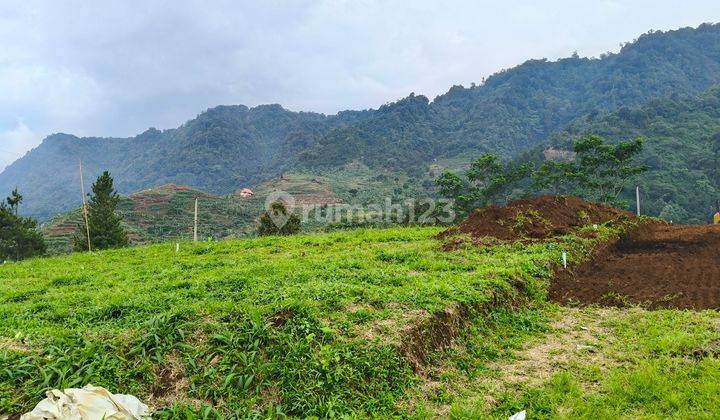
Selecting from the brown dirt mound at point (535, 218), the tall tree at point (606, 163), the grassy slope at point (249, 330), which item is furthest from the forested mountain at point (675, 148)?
the grassy slope at point (249, 330)

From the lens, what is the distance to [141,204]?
183ft

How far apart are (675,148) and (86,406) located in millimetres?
66316

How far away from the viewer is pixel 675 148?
5434cm

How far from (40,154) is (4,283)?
220 m

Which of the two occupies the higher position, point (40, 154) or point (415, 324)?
point (40, 154)

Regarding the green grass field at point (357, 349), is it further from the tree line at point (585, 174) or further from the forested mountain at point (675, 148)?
the forested mountain at point (675, 148)

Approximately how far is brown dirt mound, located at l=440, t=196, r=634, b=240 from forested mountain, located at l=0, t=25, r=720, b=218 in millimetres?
75288

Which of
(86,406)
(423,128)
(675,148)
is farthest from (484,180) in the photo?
(423,128)

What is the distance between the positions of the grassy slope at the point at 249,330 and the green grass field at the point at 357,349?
0.8 inches

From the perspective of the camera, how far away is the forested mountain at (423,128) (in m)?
106

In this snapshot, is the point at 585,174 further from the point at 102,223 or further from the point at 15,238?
the point at 15,238

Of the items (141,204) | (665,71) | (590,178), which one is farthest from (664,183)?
(665,71)

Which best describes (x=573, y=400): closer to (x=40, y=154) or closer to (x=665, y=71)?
(x=665, y=71)

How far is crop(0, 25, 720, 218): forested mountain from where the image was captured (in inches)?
4176
